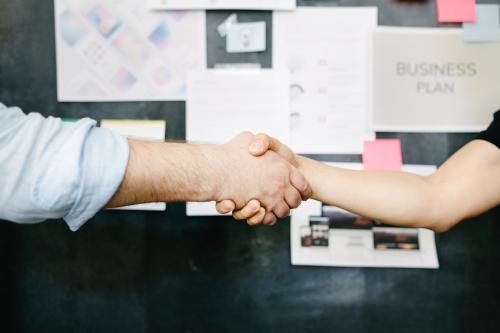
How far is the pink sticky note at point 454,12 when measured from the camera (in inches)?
34.9

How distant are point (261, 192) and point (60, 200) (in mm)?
342

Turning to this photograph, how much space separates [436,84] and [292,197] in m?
0.45

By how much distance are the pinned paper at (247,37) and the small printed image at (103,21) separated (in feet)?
0.82

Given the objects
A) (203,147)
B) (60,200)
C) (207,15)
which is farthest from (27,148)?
(207,15)

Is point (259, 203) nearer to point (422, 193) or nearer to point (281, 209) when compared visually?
point (281, 209)

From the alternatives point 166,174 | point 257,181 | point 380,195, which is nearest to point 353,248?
point 380,195

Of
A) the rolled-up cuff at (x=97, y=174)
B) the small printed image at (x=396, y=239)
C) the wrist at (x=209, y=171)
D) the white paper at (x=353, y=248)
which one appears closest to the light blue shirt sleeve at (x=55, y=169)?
the rolled-up cuff at (x=97, y=174)

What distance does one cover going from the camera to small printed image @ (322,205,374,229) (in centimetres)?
90

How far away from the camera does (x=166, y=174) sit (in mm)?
618

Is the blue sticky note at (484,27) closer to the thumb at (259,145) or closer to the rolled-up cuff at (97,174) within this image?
the thumb at (259,145)

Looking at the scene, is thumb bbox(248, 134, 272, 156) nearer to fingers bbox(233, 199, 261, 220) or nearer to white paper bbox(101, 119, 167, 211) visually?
fingers bbox(233, 199, 261, 220)

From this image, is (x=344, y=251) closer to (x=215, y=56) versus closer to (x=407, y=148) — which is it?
(x=407, y=148)

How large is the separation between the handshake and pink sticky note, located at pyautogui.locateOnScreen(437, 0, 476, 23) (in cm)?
50

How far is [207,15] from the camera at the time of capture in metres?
0.88
